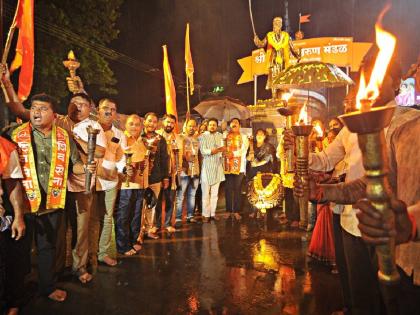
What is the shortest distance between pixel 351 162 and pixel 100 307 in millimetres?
3048

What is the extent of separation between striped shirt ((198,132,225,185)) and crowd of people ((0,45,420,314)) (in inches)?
1.0

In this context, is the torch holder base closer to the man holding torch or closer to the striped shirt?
the man holding torch

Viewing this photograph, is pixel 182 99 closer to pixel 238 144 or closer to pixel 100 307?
pixel 238 144

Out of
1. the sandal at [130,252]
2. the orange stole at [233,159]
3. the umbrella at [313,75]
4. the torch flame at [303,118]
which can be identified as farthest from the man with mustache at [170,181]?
the torch flame at [303,118]

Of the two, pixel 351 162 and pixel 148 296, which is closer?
pixel 351 162

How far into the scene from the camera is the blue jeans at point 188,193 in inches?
296

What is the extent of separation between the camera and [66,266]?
15.8ft

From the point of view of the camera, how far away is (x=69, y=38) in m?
14.2

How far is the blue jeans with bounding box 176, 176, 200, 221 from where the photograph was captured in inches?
296

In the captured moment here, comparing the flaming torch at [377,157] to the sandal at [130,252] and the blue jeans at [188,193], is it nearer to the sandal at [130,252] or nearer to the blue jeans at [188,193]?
the sandal at [130,252]

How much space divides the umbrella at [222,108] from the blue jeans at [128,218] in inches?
184

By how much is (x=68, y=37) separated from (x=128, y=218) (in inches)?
461

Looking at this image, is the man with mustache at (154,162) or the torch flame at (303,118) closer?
the torch flame at (303,118)

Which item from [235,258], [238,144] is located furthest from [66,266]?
[238,144]
